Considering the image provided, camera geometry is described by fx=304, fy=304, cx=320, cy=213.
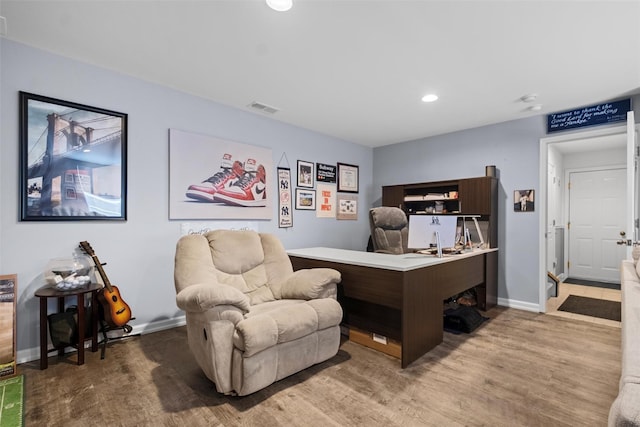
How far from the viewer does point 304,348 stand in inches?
84.2

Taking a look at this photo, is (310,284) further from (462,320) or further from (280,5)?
(280,5)

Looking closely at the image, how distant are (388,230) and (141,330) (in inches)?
115

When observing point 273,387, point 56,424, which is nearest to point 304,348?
point 273,387

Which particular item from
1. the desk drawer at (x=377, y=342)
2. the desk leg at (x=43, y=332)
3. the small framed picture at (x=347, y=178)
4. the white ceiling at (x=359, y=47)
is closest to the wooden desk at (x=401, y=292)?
the desk drawer at (x=377, y=342)

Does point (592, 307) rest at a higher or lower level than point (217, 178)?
lower

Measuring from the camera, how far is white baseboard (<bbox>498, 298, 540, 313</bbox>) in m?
3.74

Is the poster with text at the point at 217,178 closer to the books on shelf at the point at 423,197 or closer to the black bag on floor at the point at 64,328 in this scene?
the black bag on floor at the point at 64,328

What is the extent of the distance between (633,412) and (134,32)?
9.91 feet

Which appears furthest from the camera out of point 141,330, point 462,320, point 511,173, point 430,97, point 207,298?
point 511,173

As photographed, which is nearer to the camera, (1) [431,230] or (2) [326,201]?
(1) [431,230]

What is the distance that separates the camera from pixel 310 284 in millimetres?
2396

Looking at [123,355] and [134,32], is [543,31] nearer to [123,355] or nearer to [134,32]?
[134,32]

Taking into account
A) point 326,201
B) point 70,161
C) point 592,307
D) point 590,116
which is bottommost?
point 592,307

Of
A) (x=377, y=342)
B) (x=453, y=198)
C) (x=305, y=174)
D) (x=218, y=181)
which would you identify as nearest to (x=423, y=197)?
(x=453, y=198)
